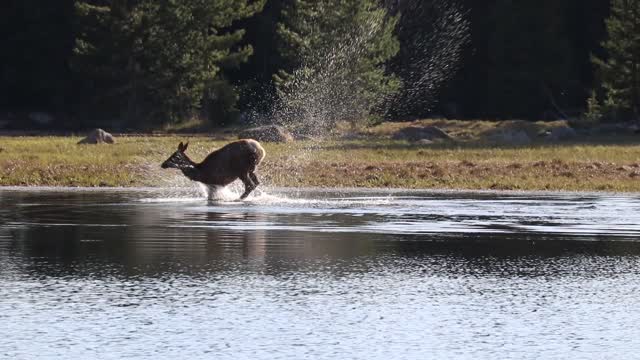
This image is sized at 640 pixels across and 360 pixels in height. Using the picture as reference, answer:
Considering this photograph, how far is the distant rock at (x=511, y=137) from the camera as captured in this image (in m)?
53.5

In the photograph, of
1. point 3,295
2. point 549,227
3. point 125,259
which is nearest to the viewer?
point 3,295

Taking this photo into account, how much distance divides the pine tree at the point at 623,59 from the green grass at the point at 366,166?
16919 millimetres

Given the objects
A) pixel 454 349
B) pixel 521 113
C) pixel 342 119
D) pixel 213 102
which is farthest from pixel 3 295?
pixel 521 113

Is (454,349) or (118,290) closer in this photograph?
(454,349)

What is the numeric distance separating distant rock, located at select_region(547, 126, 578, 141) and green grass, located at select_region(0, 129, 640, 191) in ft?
25.0

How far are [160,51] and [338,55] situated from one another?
8996 millimetres

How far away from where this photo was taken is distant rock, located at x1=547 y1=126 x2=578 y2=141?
5700 centimetres

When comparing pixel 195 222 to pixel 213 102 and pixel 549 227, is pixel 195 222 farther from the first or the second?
pixel 213 102

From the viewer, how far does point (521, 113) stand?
7950 cm

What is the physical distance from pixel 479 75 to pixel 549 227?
2398 inches

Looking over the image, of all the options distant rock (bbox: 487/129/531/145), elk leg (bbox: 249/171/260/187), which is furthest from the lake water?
distant rock (bbox: 487/129/531/145)

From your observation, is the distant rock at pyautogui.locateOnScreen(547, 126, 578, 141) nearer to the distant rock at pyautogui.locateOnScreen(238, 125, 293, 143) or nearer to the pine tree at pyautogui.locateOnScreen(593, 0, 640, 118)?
the pine tree at pyautogui.locateOnScreen(593, 0, 640, 118)

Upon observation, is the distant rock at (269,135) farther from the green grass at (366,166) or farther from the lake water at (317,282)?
the lake water at (317,282)

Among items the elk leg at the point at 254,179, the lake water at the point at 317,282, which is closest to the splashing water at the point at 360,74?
the elk leg at the point at 254,179
